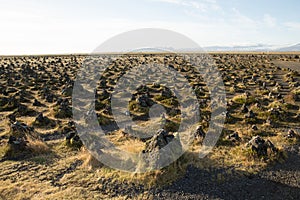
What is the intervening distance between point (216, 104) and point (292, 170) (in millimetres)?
11427

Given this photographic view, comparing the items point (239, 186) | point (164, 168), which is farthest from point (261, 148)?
point (164, 168)

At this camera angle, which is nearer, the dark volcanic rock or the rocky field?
the rocky field

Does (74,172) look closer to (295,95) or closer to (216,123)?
(216,123)

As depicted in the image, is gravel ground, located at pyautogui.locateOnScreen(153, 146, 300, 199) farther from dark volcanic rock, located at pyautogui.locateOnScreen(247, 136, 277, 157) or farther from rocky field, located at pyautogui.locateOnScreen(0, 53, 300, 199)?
dark volcanic rock, located at pyautogui.locateOnScreen(247, 136, 277, 157)

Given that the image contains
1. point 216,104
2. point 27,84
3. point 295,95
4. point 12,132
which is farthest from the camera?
point 27,84

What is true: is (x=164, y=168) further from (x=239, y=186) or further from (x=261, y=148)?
(x=261, y=148)

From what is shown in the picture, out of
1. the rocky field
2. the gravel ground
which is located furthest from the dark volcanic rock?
the gravel ground

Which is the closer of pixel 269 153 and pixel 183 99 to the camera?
pixel 269 153

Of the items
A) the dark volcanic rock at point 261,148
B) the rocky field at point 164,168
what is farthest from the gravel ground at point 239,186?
the dark volcanic rock at point 261,148

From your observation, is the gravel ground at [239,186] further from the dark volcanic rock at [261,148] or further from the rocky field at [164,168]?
the dark volcanic rock at [261,148]

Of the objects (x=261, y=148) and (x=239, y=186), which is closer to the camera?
(x=239, y=186)

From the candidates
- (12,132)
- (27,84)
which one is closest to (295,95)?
(12,132)

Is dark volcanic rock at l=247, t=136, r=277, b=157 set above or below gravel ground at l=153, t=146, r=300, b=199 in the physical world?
above

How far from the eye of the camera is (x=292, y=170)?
11.5 meters
